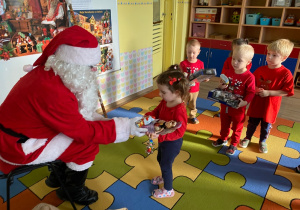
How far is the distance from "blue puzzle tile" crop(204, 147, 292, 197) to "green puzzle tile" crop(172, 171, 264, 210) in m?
0.05

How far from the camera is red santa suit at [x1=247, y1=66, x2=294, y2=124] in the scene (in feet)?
6.27

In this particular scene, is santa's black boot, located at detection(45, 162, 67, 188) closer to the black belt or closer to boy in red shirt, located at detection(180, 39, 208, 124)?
the black belt

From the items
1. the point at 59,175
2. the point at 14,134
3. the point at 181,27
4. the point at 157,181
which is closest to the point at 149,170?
the point at 157,181

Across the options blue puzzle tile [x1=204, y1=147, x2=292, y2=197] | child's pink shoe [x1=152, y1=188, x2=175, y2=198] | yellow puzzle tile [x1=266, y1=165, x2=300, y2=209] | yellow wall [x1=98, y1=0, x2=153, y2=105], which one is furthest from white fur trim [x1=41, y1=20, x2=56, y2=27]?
yellow puzzle tile [x1=266, y1=165, x2=300, y2=209]

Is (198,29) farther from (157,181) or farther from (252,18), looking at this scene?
(157,181)

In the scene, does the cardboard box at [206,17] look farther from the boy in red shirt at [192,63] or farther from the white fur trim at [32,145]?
the white fur trim at [32,145]

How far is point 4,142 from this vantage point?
3.75 feet

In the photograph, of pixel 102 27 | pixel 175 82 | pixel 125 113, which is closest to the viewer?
pixel 175 82

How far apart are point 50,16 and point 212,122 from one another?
2071 mm

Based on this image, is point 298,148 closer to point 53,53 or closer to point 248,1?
point 53,53

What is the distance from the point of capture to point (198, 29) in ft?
14.5

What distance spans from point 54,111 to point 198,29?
152 inches

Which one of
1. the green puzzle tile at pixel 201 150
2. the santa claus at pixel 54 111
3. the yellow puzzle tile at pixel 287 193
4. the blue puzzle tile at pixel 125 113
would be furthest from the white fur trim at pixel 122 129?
the blue puzzle tile at pixel 125 113

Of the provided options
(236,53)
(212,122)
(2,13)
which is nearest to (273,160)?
(212,122)
